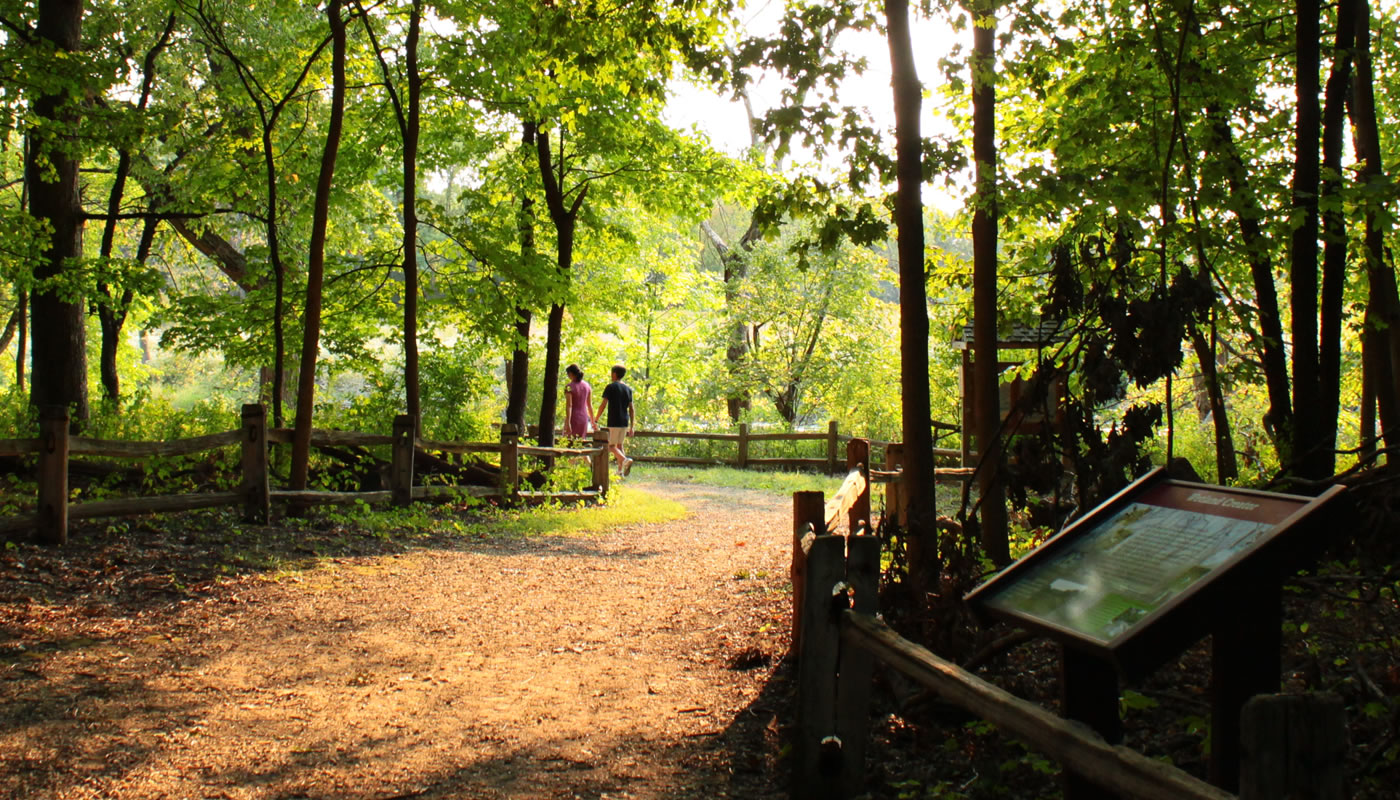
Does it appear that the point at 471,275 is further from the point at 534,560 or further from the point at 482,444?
the point at 534,560

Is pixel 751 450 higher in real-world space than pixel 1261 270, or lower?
lower

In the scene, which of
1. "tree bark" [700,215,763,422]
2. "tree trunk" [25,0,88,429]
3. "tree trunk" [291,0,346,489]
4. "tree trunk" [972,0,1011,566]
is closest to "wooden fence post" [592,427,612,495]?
"tree trunk" [291,0,346,489]

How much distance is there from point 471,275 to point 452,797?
1311 centimetres

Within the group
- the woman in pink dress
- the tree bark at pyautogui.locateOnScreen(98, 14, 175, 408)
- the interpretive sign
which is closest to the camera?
the interpretive sign

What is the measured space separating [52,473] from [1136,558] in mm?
A: 8639

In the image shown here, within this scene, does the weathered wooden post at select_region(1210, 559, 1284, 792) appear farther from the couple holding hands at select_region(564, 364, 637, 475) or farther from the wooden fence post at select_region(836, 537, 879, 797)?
the couple holding hands at select_region(564, 364, 637, 475)

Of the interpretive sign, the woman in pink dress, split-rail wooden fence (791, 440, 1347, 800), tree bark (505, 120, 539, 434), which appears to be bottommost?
split-rail wooden fence (791, 440, 1347, 800)

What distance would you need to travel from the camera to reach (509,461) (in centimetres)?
1397

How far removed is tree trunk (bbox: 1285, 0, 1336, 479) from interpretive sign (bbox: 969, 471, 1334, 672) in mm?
4684

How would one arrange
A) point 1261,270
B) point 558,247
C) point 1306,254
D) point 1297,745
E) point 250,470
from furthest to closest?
point 558,247, point 250,470, point 1261,270, point 1306,254, point 1297,745

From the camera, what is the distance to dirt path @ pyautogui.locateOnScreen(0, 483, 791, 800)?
166 inches

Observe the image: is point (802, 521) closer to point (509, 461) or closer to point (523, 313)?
point (509, 461)

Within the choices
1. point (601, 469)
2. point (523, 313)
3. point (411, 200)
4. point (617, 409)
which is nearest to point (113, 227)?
point (523, 313)

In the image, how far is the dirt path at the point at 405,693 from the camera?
421cm
